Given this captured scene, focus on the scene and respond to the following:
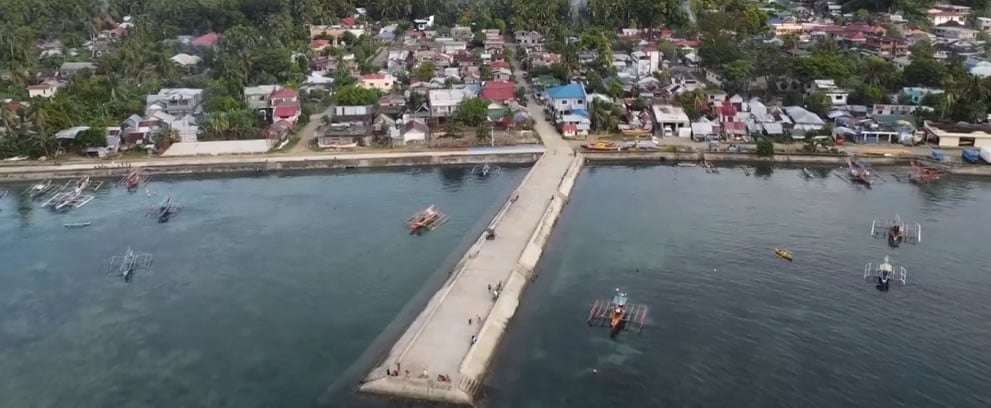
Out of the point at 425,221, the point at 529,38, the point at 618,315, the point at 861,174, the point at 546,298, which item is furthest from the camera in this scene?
the point at 529,38

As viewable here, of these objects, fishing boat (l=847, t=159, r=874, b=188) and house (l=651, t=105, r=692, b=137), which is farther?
house (l=651, t=105, r=692, b=137)

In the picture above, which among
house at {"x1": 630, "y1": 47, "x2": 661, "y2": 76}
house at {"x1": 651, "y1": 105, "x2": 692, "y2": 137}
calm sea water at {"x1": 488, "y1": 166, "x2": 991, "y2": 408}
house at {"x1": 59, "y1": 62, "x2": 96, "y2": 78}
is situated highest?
house at {"x1": 59, "y1": 62, "x2": 96, "y2": 78}

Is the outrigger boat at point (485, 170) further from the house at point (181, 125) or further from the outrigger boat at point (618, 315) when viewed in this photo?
the house at point (181, 125)

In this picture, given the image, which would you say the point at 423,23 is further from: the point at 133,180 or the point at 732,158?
the point at 732,158

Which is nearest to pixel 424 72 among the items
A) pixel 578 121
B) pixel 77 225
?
pixel 578 121

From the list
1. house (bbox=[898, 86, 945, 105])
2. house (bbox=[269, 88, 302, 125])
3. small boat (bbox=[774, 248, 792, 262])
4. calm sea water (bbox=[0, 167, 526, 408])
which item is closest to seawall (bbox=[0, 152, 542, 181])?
calm sea water (bbox=[0, 167, 526, 408])

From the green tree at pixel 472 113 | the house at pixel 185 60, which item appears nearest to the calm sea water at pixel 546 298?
the green tree at pixel 472 113

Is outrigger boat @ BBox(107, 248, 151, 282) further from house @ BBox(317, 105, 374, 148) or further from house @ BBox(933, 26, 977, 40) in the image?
house @ BBox(933, 26, 977, 40)
